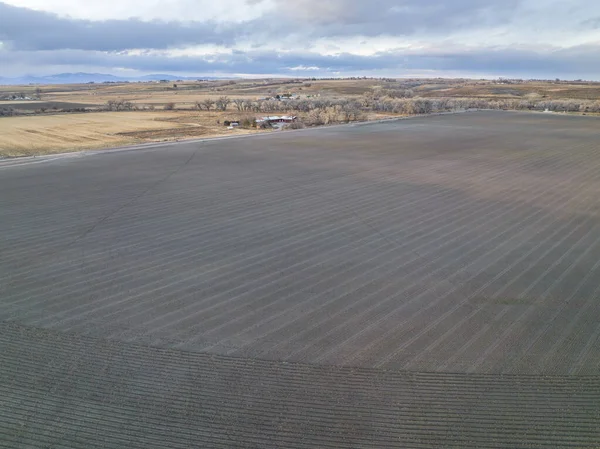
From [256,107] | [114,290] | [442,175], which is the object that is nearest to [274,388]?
[114,290]

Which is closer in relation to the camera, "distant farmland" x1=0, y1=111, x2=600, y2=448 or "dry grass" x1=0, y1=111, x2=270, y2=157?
"distant farmland" x1=0, y1=111, x2=600, y2=448

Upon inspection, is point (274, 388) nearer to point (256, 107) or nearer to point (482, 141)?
point (482, 141)

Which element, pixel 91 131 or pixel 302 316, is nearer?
pixel 302 316

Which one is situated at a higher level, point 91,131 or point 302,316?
point 91,131

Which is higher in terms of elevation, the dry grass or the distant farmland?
the dry grass
